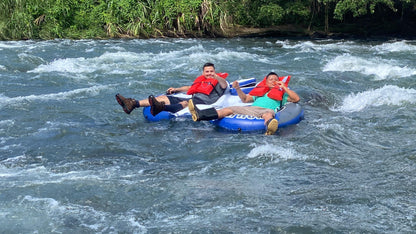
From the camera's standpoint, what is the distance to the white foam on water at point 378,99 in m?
8.50

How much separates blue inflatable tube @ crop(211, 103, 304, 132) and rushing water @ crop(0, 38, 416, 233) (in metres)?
0.16

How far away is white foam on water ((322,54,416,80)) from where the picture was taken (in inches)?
436

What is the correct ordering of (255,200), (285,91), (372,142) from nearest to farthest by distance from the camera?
(255,200)
(372,142)
(285,91)

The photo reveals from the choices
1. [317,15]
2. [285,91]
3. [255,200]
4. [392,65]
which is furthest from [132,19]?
[255,200]

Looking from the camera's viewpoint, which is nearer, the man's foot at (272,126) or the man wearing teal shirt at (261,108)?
the man's foot at (272,126)

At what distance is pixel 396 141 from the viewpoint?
6613 mm

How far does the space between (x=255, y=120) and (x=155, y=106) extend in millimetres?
1367

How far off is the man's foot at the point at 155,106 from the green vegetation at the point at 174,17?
11541mm

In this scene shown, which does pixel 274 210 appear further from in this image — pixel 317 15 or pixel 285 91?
pixel 317 15

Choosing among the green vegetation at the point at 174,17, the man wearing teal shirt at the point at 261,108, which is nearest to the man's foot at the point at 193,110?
the man wearing teal shirt at the point at 261,108

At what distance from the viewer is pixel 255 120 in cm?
706

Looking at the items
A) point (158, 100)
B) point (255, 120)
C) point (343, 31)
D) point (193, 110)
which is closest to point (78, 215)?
point (193, 110)

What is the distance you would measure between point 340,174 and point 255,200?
113 centimetres

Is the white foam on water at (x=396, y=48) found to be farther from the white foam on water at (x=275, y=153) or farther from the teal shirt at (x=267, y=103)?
the white foam on water at (x=275, y=153)
